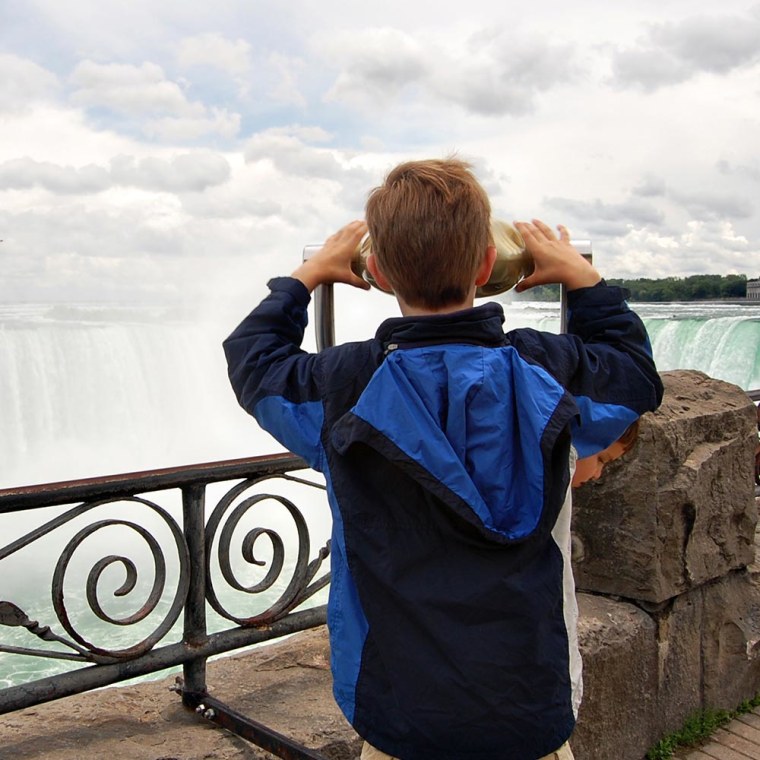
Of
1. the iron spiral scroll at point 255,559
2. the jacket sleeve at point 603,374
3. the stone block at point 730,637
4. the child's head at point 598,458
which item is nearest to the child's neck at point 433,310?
the jacket sleeve at point 603,374

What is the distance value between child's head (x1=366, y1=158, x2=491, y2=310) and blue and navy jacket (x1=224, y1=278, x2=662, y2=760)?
57 mm

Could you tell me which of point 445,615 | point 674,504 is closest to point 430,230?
point 445,615

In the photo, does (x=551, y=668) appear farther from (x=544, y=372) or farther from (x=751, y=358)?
(x=751, y=358)

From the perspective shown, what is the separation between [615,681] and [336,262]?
1.78 metres

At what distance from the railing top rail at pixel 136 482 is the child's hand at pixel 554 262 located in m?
0.98

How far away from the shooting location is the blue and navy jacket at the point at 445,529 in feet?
4.07

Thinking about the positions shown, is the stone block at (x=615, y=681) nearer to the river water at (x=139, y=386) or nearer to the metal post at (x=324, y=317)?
the metal post at (x=324, y=317)

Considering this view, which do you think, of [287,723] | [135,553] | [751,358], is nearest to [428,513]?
[287,723]

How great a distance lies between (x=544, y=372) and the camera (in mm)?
1314

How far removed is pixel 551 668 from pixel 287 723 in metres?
1.12

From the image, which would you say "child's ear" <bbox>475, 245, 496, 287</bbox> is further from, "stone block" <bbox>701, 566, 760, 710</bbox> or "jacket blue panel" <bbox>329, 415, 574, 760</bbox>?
"stone block" <bbox>701, 566, 760, 710</bbox>

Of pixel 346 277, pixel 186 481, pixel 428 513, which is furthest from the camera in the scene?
pixel 186 481

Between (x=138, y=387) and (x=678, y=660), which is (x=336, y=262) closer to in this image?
(x=678, y=660)

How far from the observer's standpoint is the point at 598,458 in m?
1.63
